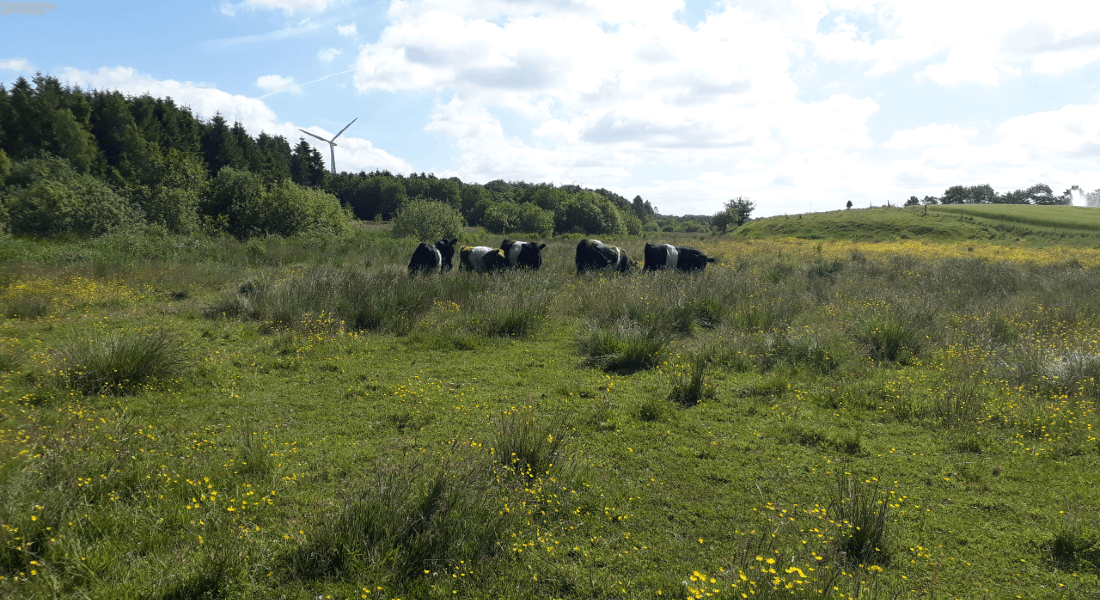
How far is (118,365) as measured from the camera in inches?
271

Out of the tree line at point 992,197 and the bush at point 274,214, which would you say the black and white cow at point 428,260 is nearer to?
the bush at point 274,214

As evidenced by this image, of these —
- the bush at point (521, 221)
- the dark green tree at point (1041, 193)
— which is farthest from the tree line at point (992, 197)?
the bush at point (521, 221)

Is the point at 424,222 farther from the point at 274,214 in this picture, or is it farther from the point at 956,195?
the point at 956,195

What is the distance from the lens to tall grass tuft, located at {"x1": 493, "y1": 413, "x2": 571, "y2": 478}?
4910mm

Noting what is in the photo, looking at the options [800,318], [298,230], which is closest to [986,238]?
[800,318]

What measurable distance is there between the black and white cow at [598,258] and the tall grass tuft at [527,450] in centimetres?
1303

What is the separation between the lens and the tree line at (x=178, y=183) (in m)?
26.7

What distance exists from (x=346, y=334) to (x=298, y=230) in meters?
25.1

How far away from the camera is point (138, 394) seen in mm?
6781

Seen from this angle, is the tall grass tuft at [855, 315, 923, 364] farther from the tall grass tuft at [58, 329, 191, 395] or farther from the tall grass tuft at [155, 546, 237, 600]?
the tall grass tuft at [58, 329, 191, 395]

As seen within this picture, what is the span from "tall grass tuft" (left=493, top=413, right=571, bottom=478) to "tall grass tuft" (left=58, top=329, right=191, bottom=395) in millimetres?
5230

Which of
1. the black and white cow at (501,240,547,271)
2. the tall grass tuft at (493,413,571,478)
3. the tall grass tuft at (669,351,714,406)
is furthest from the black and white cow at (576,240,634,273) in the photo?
the tall grass tuft at (493,413,571,478)

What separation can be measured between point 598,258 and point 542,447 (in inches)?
546

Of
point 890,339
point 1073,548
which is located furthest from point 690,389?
point 890,339
